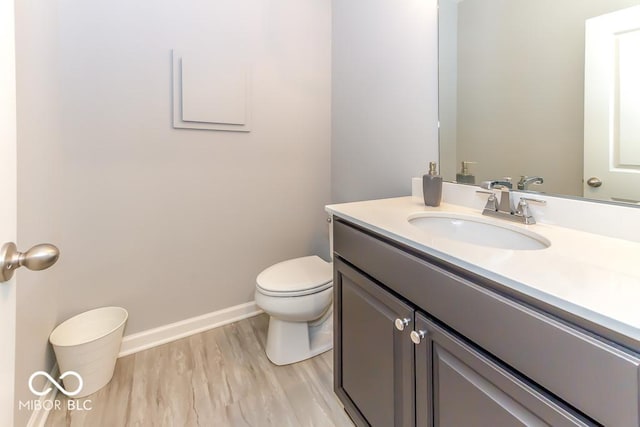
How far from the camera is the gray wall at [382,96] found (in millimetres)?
1481

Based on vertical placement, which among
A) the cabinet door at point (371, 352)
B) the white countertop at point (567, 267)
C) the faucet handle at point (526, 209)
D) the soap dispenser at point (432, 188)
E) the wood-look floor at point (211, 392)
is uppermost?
the soap dispenser at point (432, 188)

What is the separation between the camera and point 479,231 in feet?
3.61

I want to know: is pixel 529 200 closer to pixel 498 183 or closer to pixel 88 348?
pixel 498 183

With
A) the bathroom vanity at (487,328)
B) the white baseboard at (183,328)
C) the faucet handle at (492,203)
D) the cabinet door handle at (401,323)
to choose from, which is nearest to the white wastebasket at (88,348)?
the white baseboard at (183,328)

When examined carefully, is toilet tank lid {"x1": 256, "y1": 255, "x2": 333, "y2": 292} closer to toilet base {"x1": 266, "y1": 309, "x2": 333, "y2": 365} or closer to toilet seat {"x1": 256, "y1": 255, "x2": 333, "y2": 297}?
toilet seat {"x1": 256, "y1": 255, "x2": 333, "y2": 297}

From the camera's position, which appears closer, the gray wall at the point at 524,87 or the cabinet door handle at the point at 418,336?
the cabinet door handle at the point at 418,336

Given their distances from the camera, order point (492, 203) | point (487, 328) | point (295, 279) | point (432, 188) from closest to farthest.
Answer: point (487, 328) → point (492, 203) → point (432, 188) → point (295, 279)

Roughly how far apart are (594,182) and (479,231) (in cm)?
35

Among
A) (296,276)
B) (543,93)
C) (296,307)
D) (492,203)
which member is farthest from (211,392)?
(543,93)

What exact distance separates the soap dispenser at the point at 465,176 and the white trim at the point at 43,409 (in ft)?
6.43

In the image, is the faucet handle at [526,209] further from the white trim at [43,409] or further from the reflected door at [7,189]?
the white trim at [43,409]

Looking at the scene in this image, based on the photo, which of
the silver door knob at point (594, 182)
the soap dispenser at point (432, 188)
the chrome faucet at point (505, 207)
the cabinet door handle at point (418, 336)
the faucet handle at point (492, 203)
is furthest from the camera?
the soap dispenser at point (432, 188)

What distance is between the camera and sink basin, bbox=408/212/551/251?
94 centimetres

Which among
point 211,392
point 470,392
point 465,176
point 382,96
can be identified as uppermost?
point 382,96
